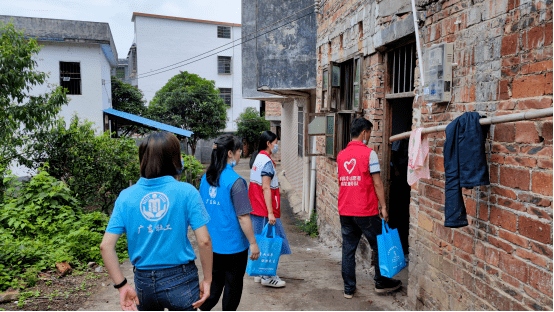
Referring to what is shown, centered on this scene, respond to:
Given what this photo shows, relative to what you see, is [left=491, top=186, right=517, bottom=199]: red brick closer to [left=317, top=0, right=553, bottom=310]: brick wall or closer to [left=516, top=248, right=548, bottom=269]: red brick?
[left=317, top=0, right=553, bottom=310]: brick wall

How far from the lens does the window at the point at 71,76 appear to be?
16234 mm

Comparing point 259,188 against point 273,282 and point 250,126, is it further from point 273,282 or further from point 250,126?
point 250,126

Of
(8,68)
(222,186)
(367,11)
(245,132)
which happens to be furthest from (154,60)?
(222,186)

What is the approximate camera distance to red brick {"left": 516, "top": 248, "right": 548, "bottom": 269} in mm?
2240

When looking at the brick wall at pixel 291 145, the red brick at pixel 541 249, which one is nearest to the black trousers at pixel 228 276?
the red brick at pixel 541 249

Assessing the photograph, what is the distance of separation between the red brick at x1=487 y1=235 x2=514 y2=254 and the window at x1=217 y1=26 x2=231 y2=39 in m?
30.1

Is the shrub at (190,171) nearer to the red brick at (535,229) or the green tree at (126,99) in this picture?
the red brick at (535,229)

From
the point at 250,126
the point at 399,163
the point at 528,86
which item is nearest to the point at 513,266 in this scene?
the point at 528,86

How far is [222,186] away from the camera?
321cm

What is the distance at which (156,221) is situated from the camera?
227 cm

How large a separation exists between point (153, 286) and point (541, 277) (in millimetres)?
2172

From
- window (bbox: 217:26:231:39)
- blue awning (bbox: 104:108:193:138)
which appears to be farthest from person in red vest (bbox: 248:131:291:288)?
window (bbox: 217:26:231:39)

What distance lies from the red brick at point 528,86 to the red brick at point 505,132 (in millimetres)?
192

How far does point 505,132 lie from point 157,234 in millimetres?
2234
